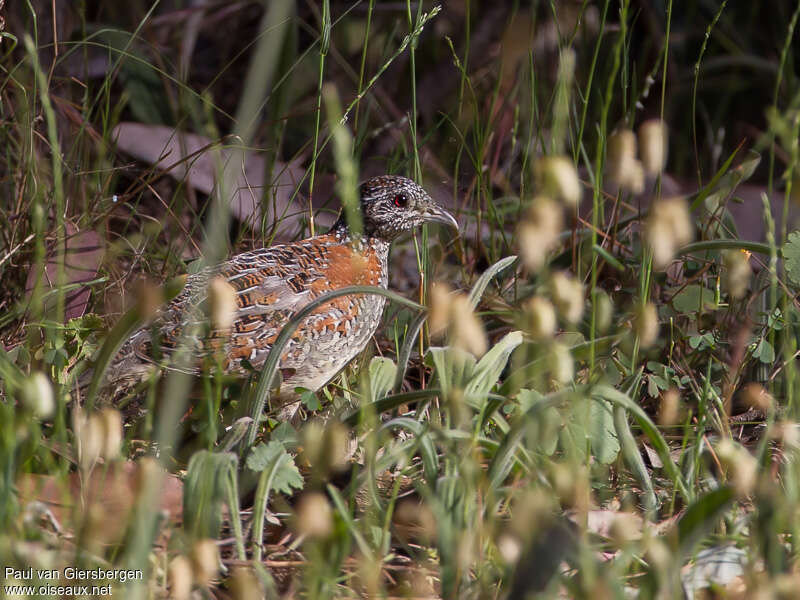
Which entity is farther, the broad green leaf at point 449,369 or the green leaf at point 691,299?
the green leaf at point 691,299

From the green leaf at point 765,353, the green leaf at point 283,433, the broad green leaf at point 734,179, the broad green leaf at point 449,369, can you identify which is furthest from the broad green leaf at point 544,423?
the broad green leaf at point 734,179

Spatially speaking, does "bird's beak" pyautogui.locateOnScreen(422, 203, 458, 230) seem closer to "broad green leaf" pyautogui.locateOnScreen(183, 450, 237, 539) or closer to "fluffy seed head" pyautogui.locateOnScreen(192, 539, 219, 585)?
"broad green leaf" pyautogui.locateOnScreen(183, 450, 237, 539)

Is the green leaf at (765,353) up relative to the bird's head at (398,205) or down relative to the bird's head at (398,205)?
down

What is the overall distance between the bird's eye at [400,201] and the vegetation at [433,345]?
14 cm

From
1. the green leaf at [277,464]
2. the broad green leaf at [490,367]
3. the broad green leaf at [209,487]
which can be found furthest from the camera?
the broad green leaf at [490,367]

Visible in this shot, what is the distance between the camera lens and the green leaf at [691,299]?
3527mm

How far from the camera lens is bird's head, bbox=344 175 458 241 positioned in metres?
3.72

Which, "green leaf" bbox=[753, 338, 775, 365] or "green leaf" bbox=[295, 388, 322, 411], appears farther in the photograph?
"green leaf" bbox=[753, 338, 775, 365]

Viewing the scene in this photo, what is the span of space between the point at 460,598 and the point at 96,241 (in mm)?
2376

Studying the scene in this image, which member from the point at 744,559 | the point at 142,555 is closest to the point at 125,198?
the point at 142,555

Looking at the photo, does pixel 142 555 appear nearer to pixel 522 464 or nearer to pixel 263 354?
pixel 522 464

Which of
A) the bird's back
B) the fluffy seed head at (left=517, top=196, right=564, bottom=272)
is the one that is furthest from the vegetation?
the bird's back

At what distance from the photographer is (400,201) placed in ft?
12.3

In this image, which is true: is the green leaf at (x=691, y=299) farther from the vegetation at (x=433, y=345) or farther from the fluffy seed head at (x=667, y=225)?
the fluffy seed head at (x=667, y=225)
